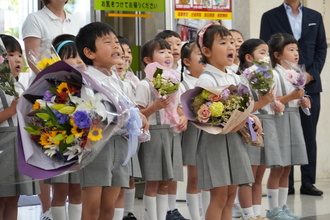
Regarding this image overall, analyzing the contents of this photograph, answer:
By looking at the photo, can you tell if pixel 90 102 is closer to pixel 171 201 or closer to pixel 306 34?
pixel 171 201

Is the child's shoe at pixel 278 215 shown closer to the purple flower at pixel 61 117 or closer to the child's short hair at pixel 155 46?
the child's short hair at pixel 155 46

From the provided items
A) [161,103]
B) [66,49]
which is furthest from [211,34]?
[66,49]

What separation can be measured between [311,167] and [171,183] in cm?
215

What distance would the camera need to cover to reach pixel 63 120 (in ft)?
10.1

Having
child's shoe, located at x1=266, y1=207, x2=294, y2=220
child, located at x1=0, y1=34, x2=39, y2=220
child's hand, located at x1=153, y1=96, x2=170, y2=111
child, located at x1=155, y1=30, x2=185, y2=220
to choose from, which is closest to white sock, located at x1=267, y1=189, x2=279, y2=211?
child's shoe, located at x1=266, y1=207, x2=294, y2=220

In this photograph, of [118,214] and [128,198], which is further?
[128,198]

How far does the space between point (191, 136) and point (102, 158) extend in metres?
1.73

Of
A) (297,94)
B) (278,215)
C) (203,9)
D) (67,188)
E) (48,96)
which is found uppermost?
(203,9)

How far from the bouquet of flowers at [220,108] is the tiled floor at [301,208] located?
6.10ft

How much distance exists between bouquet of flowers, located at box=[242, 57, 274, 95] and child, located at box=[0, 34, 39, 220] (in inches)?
61.4

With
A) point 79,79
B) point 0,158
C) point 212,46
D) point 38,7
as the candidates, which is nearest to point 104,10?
point 38,7

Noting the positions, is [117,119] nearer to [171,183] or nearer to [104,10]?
[171,183]

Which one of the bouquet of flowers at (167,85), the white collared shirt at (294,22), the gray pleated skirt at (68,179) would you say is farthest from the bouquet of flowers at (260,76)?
the white collared shirt at (294,22)

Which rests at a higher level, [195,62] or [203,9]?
[203,9]
